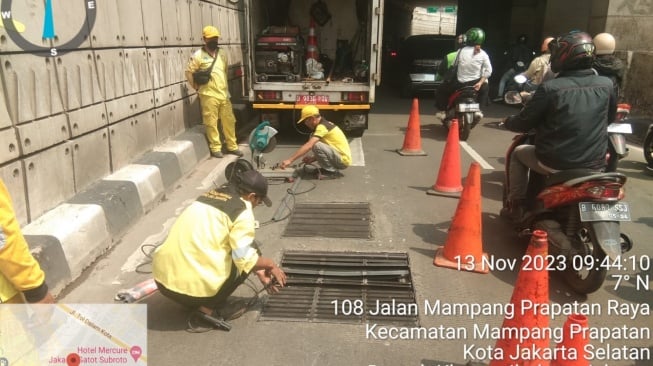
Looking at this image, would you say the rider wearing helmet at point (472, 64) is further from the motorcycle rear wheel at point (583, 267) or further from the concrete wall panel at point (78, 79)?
the concrete wall panel at point (78, 79)

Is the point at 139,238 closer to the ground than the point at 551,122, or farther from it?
closer to the ground

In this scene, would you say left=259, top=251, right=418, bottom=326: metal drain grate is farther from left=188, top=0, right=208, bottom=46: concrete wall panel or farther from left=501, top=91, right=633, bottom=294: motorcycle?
left=188, top=0, right=208, bottom=46: concrete wall panel

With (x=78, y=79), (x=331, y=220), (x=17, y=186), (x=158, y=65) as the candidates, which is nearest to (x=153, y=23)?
(x=158, y=65)

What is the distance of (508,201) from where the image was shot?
482 cm

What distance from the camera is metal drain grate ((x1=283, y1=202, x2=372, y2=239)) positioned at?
4.89m

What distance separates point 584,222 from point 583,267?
34cm

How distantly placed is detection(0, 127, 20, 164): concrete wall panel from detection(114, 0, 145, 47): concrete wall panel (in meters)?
2.21

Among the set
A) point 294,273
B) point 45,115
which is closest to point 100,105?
point 45,115

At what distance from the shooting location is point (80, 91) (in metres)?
4.68

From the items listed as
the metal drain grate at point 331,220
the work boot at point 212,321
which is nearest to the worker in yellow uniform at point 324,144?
the metal drain grate at point 331,220

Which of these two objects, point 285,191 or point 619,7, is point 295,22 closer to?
point 285,191

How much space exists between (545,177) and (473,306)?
1506mm

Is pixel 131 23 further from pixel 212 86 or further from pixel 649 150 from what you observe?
pixel 649 150

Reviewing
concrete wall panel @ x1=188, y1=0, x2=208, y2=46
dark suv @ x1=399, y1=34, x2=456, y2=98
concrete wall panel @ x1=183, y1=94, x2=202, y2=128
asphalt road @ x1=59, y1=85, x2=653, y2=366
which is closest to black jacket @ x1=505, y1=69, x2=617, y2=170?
asphalt road @ x1=59, y1=85, x2=653, y2=366
